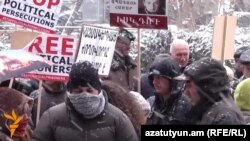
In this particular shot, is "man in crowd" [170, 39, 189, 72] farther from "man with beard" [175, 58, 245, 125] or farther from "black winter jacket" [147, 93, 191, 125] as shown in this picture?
"man with beard" [175, 58, 245, 125]

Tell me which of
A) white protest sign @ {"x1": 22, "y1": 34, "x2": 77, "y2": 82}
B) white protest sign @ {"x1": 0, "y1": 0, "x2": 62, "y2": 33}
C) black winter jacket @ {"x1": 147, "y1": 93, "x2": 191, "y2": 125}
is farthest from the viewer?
white protest sign @ {"x1": 0, "y1": 0, "x2": 62, "y2": 33}

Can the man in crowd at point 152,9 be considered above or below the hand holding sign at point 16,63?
above

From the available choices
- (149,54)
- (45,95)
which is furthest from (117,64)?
(149,54)

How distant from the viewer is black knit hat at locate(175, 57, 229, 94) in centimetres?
414

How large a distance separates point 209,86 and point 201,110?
0.16 metres

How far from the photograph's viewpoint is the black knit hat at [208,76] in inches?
163

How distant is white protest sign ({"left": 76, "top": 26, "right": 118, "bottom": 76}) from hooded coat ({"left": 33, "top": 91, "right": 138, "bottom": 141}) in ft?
7.11

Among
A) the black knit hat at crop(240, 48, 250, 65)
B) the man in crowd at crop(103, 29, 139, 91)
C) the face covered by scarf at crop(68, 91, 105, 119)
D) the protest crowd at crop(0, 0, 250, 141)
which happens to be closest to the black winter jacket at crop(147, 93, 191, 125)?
the protest crowd at crop(0, 0, 250, 141)

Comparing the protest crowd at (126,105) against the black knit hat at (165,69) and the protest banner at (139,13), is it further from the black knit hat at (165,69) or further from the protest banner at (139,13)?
the protest banner at (139,13)

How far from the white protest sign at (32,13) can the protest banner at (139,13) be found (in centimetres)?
79

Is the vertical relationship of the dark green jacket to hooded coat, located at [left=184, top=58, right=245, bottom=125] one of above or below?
below

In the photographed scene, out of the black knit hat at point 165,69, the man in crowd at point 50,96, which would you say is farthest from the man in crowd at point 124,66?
the black knit hat at point 165,69

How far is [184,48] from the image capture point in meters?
7.98

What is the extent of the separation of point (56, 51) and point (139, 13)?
122 centimetres
